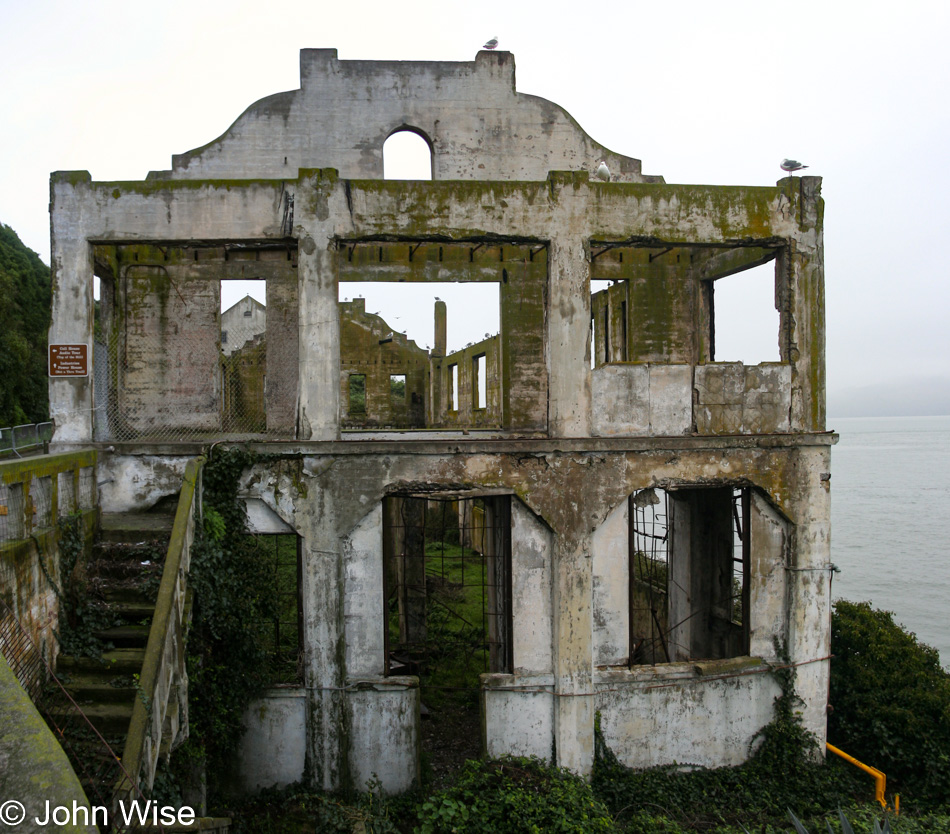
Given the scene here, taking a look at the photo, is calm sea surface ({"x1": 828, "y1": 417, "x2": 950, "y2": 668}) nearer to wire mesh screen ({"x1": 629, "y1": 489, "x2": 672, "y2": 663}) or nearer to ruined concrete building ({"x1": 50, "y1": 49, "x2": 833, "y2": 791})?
wire mesh screen ({"x1": 629, "y1": 489, "x2": 672, "y2": 663})

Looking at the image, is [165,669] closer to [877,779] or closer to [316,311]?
[316,311]

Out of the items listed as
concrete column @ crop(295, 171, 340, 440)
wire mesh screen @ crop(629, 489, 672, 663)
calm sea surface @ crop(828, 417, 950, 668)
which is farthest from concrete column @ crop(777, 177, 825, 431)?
calm sea surface @ crop(828, 417, 950, 668)

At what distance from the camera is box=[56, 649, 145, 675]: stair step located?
261 inches

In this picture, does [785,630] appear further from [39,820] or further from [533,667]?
[39,820]

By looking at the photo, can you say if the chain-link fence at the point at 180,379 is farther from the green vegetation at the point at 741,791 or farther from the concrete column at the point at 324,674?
the green vegetation at the point at 741,791

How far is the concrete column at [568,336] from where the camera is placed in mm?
9250

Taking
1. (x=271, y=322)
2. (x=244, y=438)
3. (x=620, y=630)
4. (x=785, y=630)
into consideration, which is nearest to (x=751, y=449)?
(x=785, y=630)

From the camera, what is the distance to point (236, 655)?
8438mm

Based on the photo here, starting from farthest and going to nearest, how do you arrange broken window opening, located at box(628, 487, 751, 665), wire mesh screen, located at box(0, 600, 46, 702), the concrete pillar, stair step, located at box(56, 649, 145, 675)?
the concrete pillar, broken window opening, located at box(628, 487, 751, 665), stair step, located at box(56, 649, 145, 675), wire mesh screen, located at box(0, 600, 46, 702)

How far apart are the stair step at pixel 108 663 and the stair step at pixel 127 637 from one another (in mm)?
177

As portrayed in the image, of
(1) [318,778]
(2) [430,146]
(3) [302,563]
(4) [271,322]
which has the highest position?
(2) [430,146]

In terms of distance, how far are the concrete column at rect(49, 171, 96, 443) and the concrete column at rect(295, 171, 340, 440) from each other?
282cm

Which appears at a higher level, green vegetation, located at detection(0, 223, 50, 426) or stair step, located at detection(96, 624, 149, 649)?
green vegetation, located at detection(0, 223, 50, 426)

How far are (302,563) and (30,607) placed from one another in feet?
10.5
